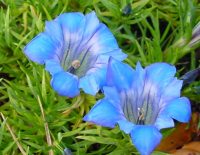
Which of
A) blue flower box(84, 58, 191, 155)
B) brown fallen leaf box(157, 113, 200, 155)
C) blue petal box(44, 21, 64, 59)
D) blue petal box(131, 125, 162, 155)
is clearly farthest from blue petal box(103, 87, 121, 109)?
brown fallen leaf box(157, 113, 200, 155)

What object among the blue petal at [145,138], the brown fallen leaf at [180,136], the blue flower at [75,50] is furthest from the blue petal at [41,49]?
the brown fallen leaf at [180,136]

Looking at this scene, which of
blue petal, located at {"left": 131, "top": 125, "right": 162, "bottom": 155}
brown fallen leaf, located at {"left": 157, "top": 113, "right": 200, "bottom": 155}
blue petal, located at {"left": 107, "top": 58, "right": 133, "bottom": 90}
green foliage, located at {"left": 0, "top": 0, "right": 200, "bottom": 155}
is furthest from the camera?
brown fallen leaf, located at {"left": 157, "top": 113, "right": 200, "bottom": 155}

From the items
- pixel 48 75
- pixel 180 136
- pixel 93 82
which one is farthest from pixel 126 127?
pixel 180 136

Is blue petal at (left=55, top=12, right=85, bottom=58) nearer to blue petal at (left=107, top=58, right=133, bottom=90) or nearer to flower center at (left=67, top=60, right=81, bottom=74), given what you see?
flower center at (left=67, top=60, right=81, bottom=74)

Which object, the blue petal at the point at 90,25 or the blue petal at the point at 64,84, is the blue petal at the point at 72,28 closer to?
the blue petal at the point at 90,25

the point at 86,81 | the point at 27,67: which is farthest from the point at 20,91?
the point at 86,81

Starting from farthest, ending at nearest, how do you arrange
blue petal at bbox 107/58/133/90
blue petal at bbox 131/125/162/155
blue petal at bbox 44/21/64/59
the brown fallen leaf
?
the brown fallen leaf < blue petal at bbox 44/21/64/59 < blue petal at bbox 107/58/133/90 < blue petal at bbox 131/125/162/155
